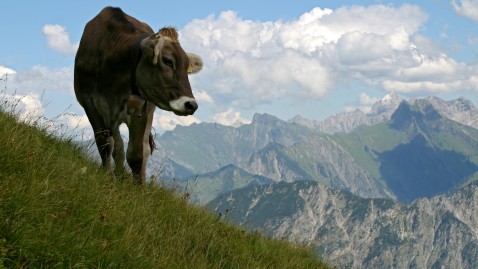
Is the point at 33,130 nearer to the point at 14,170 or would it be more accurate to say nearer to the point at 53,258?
the point at 14,170

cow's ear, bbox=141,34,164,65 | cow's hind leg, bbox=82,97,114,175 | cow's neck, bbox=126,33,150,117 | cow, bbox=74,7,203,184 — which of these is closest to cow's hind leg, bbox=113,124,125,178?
cow, bbox=74,7,203,184

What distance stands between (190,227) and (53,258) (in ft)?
11.9

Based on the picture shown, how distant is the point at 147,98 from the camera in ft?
28.6

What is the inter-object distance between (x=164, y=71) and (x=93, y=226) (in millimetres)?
3023

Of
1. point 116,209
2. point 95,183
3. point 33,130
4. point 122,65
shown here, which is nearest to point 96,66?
point 122,65

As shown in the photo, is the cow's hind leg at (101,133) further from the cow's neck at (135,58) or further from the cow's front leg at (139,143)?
the cow's neck at (135,58)

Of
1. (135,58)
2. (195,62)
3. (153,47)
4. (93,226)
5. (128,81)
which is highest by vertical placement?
(195,62)

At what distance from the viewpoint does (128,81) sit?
909 centimetres

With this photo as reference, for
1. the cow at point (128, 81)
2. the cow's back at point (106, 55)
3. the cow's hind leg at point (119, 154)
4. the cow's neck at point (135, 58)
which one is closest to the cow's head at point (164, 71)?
the cow at point (128, 81)

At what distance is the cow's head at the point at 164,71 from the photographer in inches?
324

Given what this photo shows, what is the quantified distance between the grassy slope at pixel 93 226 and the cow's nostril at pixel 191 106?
1.49 m

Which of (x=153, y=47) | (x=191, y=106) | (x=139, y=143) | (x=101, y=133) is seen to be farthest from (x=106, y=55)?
(x=191, y=106)

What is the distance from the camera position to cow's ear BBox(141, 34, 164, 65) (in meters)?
8.34

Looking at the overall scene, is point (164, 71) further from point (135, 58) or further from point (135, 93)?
point (135, 93)
